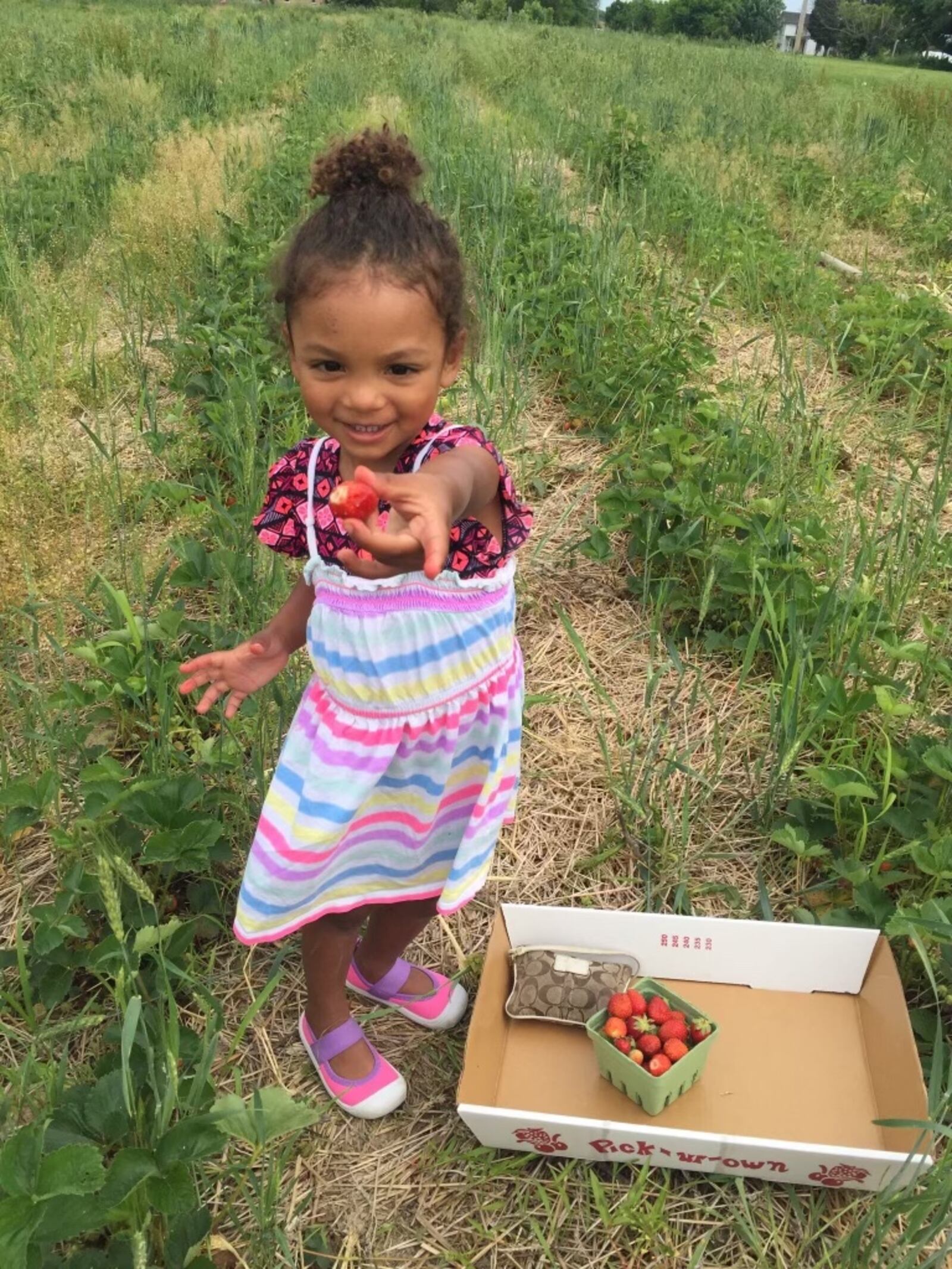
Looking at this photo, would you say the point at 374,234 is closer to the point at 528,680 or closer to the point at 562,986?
the point at 562,986

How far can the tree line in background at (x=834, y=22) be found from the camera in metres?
42.7

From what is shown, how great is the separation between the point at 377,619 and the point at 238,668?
1.05 feet

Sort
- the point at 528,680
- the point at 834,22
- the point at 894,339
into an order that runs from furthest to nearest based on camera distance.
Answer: the point at 834,22 < the point at 894,339 < the point at 528,680

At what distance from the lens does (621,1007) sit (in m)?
1.67


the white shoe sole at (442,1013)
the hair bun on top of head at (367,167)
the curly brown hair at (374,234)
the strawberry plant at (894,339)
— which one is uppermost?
the hair bun on top of head at (367,167)

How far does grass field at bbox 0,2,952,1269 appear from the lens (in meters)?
1.45

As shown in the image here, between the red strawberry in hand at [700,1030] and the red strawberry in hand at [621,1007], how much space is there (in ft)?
0.38

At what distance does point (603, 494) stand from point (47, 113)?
7700 mm

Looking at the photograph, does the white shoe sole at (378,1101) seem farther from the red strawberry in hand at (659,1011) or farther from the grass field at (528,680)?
the red strawberry in hand at (659,1011)

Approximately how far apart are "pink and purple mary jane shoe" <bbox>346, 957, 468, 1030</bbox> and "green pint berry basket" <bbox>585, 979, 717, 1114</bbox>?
0.27 m

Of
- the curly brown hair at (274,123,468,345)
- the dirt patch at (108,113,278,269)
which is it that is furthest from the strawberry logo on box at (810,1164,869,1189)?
the dirt patch at (108,113,278,269)

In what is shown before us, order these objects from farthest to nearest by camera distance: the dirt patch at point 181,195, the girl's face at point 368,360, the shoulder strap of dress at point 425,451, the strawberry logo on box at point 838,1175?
the dirt patch at point 181,195, the strawberry logo on box at point 838,1175, the shoulder strap of dress at point 425,451, the girl's face at point 368,360

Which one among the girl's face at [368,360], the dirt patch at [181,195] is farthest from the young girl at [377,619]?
the dirt patch at [181,195]

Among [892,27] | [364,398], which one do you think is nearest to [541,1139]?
[364,398]
